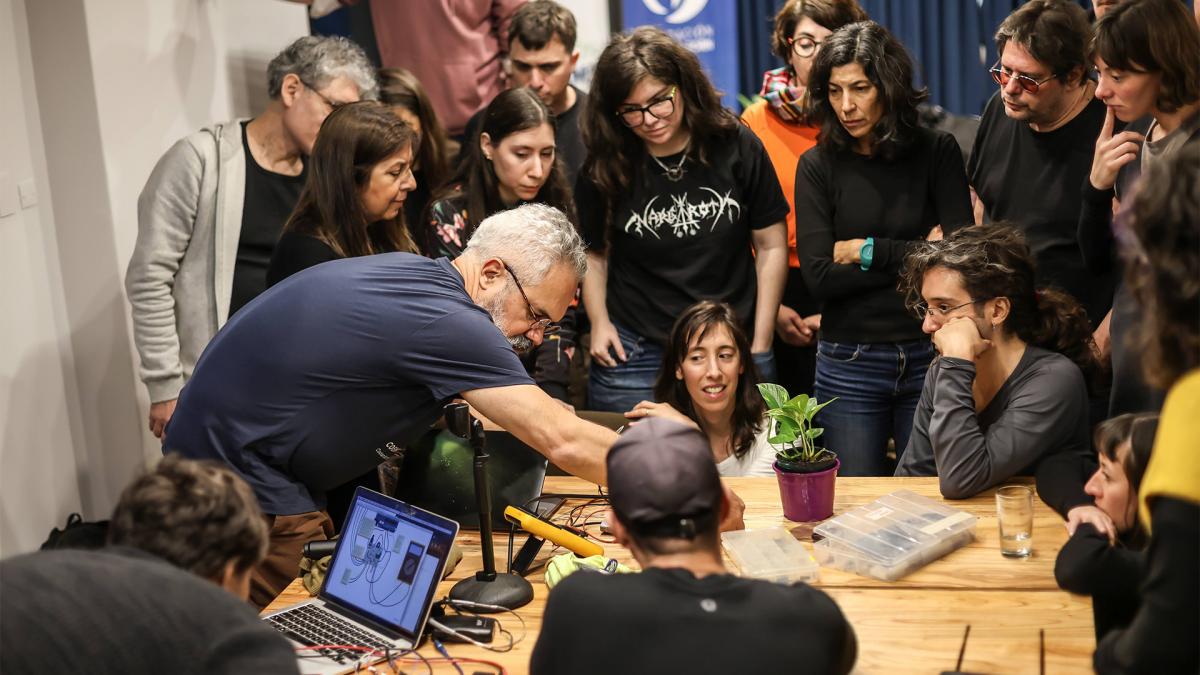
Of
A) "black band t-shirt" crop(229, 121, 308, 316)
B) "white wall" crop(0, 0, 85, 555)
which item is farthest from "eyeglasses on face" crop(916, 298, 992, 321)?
"white wall" crop(0, 0, 85, 555)

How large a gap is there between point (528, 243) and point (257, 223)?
4.76 feet

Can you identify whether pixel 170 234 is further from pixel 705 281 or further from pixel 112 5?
pixel 705 281

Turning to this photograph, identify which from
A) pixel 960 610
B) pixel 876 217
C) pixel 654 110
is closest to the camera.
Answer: pixel 960 610

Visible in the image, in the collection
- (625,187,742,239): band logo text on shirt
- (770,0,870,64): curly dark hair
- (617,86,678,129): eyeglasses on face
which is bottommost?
(625,187,742,239): band logo text on shirt

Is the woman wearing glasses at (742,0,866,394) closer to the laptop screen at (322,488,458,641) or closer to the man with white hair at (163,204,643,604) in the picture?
the man with white hair at (163,204,643,604)

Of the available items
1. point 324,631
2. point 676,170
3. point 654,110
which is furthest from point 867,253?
point 324,631

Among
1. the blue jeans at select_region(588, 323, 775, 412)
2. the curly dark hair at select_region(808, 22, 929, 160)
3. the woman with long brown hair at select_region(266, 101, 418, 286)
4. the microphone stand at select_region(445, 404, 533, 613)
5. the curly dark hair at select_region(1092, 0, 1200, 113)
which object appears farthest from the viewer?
the blue jeans at select_region(588, 323, 775, 412)

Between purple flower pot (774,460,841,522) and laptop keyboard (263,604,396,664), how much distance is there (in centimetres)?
93

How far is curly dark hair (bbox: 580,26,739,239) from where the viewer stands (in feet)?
12.0

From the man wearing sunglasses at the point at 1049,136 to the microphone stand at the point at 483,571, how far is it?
6.11ft

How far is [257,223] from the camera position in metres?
3.76

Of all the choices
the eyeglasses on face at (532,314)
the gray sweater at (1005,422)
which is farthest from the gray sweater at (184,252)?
the gray sweater at (1005,422)

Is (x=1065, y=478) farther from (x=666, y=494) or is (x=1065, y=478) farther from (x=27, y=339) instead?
(x=27, y=339)

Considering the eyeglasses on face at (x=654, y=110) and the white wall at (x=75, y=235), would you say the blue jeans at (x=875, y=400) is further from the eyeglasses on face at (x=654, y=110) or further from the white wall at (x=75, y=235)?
the white wall at (x=75, y=235)
